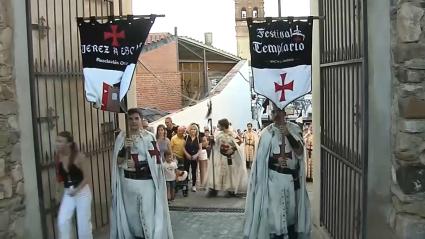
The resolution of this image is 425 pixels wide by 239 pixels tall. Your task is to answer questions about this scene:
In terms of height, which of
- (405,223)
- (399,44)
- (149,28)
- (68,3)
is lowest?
(405,223)

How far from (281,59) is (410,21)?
2099mm

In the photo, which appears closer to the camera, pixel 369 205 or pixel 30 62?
pixel 369 205

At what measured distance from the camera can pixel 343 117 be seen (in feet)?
19.7

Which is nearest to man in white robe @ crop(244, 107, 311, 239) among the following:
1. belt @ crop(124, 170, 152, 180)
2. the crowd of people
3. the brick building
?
the crowd of people

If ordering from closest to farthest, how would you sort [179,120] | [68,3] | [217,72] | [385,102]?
[385,102]
[68,3]
[179,120]
[217,72]

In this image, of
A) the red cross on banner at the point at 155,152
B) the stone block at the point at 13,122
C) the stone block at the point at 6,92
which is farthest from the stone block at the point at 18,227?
the red cross on banner at the point at 155,152

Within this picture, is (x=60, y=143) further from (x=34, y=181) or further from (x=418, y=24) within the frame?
(x=418, y=24)

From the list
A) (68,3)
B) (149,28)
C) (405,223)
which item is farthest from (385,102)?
(68,3)

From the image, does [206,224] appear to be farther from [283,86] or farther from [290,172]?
[283,86]

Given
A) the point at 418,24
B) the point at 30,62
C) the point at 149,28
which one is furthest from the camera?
the point at 149,28

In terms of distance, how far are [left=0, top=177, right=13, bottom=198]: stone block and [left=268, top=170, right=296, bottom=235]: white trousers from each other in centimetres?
287

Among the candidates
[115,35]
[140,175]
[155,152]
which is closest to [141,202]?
[140,175]

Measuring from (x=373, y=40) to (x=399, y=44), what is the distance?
450mm

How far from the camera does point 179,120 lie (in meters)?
19.8
